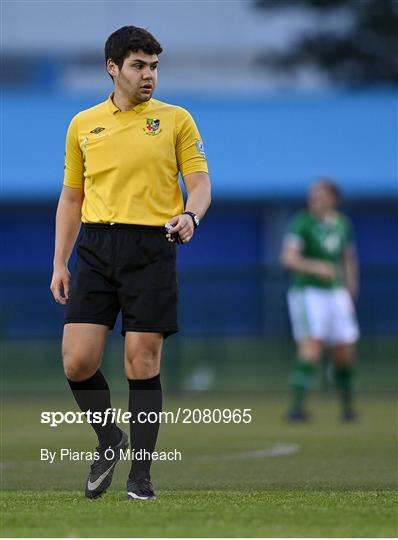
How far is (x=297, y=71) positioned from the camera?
42.2m

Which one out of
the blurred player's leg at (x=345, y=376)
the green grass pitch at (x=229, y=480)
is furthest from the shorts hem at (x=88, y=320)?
the blurred player's leg at (x=345, y=376)

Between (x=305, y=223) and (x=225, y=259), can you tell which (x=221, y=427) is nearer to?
(x=305, y=223)

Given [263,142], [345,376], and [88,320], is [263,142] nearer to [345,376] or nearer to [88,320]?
[345,376]

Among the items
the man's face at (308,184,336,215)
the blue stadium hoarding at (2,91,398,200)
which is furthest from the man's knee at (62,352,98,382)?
the blue stadium hoarding at (2,91,398,200)

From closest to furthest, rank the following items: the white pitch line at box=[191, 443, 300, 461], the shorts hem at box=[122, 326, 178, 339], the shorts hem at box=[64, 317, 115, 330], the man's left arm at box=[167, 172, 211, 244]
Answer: the man's left arm at box=[167, 172, 211, 244] < the shorts hem at box=[122, 326, 178, 339] < the shorts hem at box=[64, 317, 115, 330] < the white pitch line at box=[191, 443, 300, 461]

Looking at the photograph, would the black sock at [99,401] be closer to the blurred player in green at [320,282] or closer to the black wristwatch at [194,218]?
the black wristwatch at [194,218]

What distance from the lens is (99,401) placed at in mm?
7852

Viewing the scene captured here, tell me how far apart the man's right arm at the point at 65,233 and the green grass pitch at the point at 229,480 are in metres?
1.12

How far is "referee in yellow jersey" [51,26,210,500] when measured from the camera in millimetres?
7488

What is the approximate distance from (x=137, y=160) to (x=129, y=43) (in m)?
0.61

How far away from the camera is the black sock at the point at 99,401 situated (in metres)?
7.82

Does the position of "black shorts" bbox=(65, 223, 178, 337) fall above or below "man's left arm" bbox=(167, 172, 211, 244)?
→ below

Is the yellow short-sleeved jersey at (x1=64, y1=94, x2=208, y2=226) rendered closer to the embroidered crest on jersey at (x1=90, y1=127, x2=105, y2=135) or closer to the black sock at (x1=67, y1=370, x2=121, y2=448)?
the embroidered crest on jersey at (x1=90, y1=127, x2=105, y2=135)

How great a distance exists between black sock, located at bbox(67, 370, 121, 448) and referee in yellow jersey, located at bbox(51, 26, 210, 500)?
90mm
